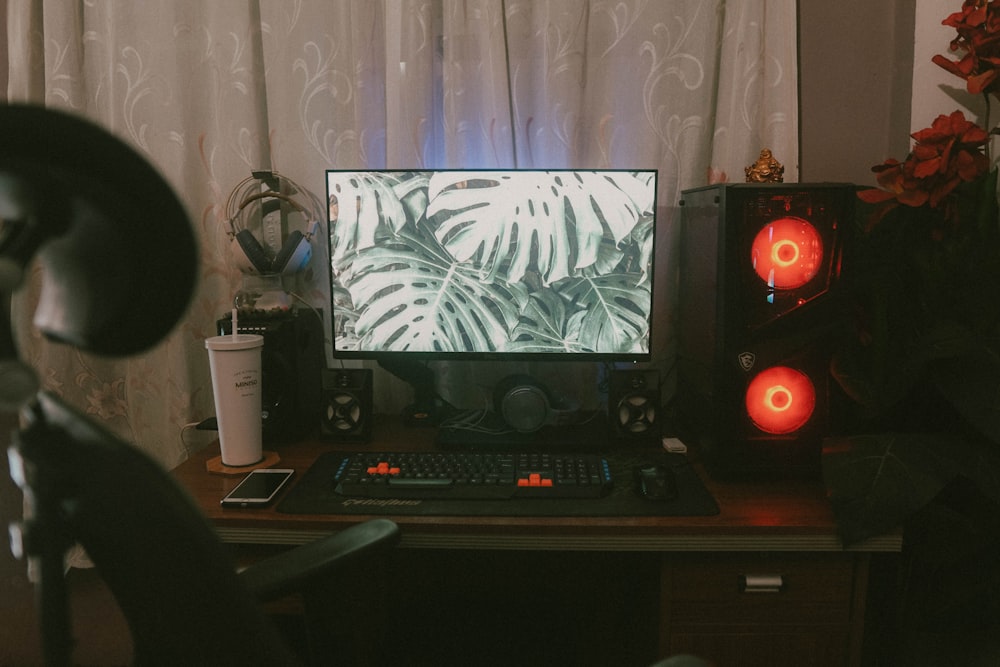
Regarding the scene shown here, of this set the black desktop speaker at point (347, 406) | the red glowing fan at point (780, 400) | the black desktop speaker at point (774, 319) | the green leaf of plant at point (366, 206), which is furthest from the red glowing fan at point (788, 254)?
the black desktop speaker at point (347, 406)

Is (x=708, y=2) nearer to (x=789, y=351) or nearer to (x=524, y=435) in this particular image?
(x=789, y=351)

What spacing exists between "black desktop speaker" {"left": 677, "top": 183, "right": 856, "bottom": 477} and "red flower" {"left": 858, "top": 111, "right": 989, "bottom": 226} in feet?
0.35

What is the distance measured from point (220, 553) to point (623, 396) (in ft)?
3.00

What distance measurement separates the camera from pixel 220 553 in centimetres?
43

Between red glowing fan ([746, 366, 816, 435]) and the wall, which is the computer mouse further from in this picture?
the wall

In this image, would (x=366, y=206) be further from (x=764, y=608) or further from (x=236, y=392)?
(x=764, y=608)

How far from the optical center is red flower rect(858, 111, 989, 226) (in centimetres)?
103

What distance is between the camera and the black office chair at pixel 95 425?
0.33 metres

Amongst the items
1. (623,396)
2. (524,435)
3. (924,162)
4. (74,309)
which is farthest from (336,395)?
(924,162)

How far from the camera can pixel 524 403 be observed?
122 cm

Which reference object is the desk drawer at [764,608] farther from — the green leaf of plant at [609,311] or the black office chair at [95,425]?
the black office chair at [95,425]

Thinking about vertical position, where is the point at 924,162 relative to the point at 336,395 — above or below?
above

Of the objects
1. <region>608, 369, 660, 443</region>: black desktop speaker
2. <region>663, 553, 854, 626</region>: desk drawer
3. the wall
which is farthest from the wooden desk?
the wall

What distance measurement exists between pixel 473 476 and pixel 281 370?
463 millimetres
